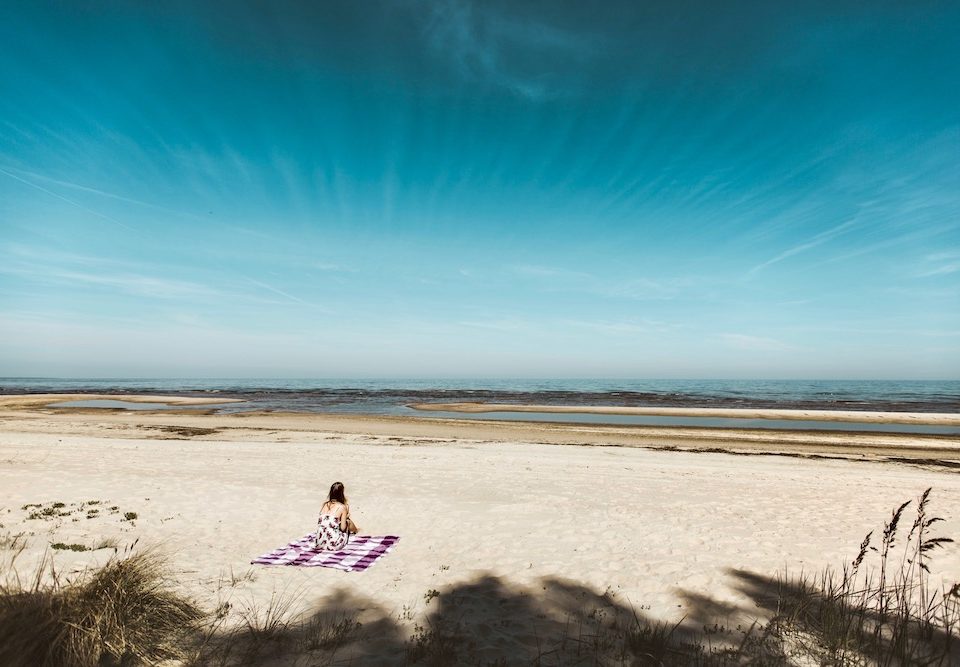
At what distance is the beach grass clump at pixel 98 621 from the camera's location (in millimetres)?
4441

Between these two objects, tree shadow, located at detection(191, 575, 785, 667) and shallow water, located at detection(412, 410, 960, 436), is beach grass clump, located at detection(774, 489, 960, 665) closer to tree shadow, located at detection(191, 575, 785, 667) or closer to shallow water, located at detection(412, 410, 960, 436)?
tree shadow, located at detection(191, 575, 785, 667)

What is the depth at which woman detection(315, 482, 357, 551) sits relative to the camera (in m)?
9.43

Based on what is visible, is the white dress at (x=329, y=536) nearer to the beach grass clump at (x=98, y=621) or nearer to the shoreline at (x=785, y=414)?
the beach grass clump at (x=98, y=621)

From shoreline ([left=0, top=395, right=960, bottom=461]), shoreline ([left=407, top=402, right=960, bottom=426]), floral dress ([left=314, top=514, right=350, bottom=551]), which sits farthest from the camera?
shoreline ([left=407, top=402, right=960, bottom=426])

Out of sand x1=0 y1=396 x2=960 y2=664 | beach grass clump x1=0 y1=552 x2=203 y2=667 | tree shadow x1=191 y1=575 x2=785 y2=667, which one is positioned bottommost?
sand x1=0 y1=396 x2=960 y2=664

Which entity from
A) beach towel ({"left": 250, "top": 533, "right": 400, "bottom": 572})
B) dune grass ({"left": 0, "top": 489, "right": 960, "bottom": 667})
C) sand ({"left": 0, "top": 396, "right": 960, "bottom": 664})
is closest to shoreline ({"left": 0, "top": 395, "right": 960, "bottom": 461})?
sand ({"left": 0, "top": 396, "right": 960, "bottom": 664})

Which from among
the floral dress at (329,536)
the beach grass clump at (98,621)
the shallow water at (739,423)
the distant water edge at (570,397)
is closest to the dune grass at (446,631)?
the beach grass clump at (98,621)

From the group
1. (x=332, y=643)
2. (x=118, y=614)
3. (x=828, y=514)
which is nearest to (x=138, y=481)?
(x=118, y=614)

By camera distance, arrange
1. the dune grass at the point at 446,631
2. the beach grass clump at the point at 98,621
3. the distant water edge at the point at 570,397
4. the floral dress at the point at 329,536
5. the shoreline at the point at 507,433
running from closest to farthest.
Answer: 1. the beach grass clump at the point at 98,621
2. the dune grass at the point at 446,631
3. the floral dress at the point at 329,536
4. the shoreline at the point at 507,433
5. the distant water edge at the point at 570,397

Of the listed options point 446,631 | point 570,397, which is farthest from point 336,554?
point 570,397

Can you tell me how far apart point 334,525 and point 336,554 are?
22.3 inches

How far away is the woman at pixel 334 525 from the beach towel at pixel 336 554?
163 millimetres

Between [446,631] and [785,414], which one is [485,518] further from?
[785,414]

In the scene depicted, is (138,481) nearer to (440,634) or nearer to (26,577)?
(26,577)
